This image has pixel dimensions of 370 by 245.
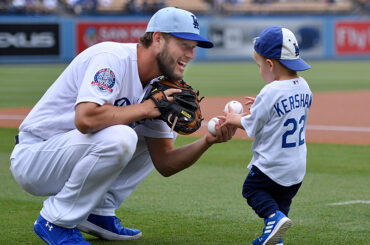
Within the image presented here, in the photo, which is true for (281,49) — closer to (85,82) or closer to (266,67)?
(266,67)

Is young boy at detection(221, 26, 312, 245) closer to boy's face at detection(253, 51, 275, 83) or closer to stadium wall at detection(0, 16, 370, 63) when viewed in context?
boy's face at detection(253, 51, 275, 83)

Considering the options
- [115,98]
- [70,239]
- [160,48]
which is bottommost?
[70,239]

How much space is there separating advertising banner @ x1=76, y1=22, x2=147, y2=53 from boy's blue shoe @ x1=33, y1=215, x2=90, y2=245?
23.7 metres

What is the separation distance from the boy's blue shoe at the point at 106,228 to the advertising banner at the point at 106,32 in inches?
916

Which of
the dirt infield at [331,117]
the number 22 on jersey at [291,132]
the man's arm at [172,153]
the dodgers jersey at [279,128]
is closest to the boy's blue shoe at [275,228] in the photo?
the dodgers jersey at [279,128]

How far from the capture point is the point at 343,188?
6660 mm

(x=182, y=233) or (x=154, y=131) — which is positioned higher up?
(x=154, y=131)

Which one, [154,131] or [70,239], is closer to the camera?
[70,239]

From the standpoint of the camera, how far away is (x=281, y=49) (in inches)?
177

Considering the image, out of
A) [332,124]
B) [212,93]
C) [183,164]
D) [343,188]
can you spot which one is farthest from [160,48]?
[212,93]

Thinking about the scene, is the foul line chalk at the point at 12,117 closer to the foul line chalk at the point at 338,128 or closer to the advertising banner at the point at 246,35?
the foul line chalk at the point at 338,128

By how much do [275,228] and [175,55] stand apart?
123 centimetres

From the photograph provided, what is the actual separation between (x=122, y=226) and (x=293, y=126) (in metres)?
1.51

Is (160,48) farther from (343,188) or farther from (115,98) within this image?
(343,188)
